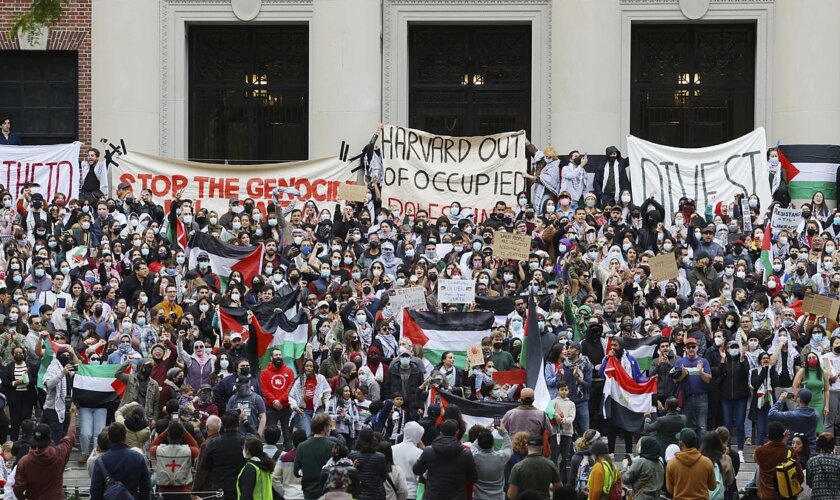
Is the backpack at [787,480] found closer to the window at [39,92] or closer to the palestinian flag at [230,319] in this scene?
the palestinian flag at [230,319]

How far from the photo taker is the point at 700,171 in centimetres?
3334

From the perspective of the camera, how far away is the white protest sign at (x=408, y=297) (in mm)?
25422

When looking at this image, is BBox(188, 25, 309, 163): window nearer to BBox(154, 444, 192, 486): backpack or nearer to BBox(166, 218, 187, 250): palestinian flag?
BBox(166, 218, 187, 250): palestinian flag

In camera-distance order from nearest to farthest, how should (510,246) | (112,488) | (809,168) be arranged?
(112,488), (510,246), (809,168)

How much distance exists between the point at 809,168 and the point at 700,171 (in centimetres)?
221

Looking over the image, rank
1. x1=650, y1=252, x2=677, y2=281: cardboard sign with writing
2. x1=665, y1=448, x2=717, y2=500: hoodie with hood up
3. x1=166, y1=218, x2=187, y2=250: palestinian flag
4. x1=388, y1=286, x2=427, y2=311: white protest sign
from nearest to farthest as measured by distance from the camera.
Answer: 1. x1=665, y1=448, x2=717, y2=500: hoodie with hood up
2. x1=388, y1=286, x2=427, y2=311: white protest sign
3. x1=650, y1=252, x2=677, y2=281: cardboard sign with writing
4. x1=166, y1=218, x2=187, y2=250: palestinian flag

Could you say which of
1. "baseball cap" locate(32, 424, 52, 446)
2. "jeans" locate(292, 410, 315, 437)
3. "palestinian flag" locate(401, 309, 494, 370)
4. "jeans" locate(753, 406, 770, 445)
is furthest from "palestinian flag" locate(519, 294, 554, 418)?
"baseball cap" locate(32, 424, 52, 446)

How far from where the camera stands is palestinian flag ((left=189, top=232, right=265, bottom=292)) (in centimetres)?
2833

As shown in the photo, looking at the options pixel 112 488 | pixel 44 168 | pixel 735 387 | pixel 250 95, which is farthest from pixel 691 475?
pixel 250 95

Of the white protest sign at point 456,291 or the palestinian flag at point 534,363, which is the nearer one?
the palestinian flag at point 534,363

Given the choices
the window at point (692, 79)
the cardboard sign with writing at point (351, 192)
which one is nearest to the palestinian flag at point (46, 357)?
the cardboard sign with writing at point (351, 192)

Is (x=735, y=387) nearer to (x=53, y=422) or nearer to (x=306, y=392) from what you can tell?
(x=306, y=392)

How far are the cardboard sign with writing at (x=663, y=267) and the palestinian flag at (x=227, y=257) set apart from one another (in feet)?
20.2

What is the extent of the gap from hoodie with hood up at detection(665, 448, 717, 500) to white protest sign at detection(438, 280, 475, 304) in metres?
8.13
